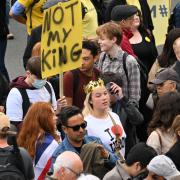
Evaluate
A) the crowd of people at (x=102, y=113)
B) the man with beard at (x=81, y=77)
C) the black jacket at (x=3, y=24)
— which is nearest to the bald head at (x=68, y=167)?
the crowd of people at (x=102, y=113)

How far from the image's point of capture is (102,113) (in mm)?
8141

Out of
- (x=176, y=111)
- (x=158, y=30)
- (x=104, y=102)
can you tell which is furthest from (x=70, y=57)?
(x=158, y=30)

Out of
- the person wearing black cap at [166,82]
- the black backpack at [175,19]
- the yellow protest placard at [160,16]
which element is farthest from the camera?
the black backpack at [175,19]

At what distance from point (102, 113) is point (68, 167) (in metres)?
1.49

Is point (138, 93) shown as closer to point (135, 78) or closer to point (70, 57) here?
point (135, 78)

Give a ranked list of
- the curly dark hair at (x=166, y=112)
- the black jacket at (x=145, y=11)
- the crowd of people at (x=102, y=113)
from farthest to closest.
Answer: the black jacket at (x=145, y=11)
the curly dark hair at (x=166, y=112)
the crowd of people at (x=102, y=113)

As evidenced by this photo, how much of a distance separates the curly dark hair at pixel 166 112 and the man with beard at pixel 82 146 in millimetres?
541

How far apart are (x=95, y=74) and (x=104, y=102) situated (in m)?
0.97

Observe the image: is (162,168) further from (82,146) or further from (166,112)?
(166,112)

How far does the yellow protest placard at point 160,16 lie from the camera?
467 inches

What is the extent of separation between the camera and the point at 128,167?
6.98 metres

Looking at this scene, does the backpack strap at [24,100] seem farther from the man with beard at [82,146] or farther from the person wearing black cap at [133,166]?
the person wearing black cap at [133,166]

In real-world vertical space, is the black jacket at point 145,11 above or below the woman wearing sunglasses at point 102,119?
above

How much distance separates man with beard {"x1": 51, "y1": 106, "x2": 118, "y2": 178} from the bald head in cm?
62
